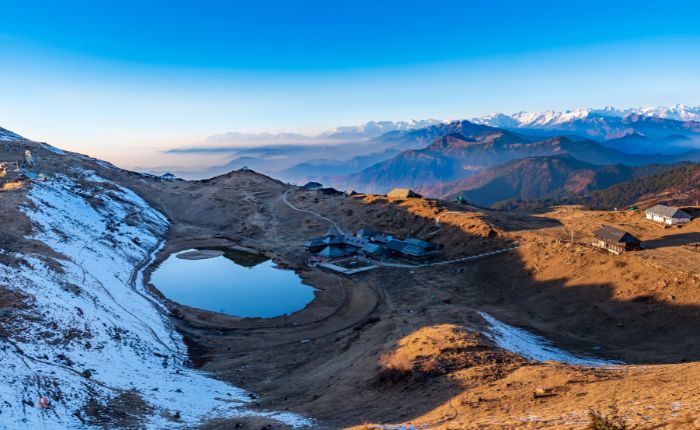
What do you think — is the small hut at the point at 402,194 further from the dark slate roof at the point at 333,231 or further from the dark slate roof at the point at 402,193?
the dark slate roof at the point at 333,231

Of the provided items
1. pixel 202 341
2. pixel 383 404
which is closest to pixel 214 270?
pixel 202 341

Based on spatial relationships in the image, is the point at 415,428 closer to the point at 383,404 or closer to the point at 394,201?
the point at 383,404

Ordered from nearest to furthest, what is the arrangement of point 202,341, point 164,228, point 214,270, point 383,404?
point 383,404
point 202,341
point 214,270
point 164,228

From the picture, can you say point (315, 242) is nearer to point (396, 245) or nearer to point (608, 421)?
point (396, 245)

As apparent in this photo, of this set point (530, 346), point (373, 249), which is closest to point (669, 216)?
point (530, 346)

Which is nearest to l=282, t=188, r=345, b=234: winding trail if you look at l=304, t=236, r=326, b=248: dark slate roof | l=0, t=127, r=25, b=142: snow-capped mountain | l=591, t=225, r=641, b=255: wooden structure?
l=304, t=236, r=326, b=248: dark slate roof

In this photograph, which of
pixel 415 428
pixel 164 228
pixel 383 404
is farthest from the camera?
pixel 164 228

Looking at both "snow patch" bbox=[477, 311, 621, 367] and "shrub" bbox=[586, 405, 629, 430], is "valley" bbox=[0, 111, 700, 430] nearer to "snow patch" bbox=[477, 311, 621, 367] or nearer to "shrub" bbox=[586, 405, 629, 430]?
"snow patch" bbox=[477, 311, 621, 367]
